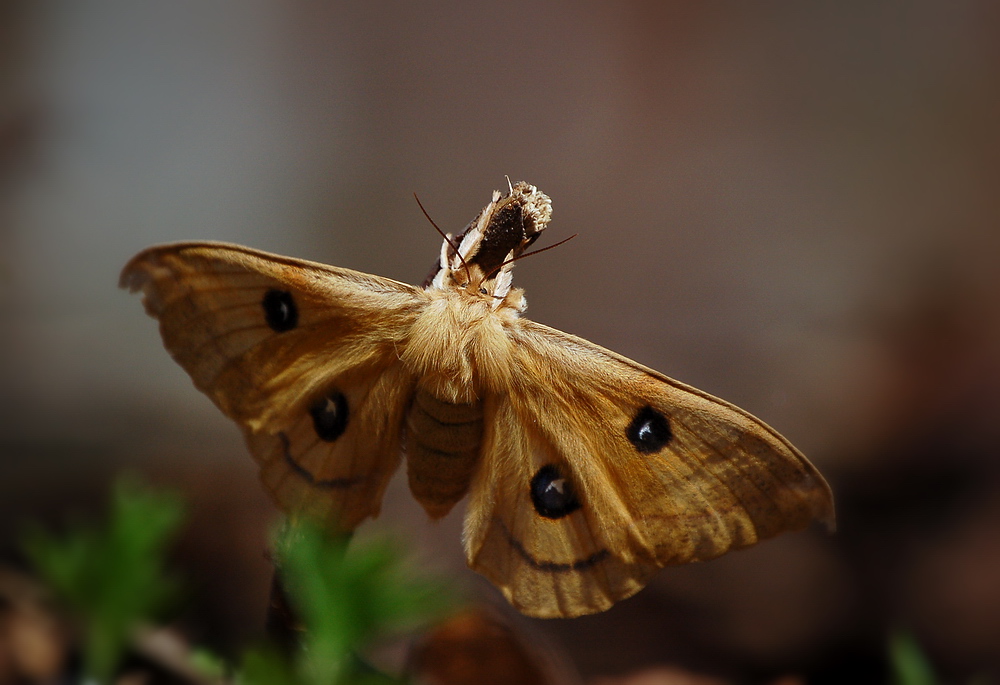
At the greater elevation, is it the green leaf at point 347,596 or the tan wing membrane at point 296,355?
the tan wing membrane at point 296,355

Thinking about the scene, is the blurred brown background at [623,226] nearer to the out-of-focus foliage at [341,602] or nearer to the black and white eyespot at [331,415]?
the black and white eyespot at [331,415]

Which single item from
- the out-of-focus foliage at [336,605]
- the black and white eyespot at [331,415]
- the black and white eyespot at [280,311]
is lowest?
the out-of-focus foliage at [336,605]

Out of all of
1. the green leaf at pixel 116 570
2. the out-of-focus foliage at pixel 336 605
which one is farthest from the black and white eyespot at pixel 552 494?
the green leaf at pixel 116 570

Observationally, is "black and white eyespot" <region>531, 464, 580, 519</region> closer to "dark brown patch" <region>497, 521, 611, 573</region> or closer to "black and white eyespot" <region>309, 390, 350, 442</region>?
"dark brown patch" <region>497, 521, 611, 573</region>

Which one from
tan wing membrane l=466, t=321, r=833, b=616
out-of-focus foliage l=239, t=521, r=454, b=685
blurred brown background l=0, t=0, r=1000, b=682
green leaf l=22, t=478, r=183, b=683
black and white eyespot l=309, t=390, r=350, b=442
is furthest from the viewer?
blurred brown background l=0, t=0, r=1000, b=682

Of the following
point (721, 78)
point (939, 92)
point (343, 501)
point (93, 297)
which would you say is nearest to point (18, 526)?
point (93, 297)

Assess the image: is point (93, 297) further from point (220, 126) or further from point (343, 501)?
point (343, 501)

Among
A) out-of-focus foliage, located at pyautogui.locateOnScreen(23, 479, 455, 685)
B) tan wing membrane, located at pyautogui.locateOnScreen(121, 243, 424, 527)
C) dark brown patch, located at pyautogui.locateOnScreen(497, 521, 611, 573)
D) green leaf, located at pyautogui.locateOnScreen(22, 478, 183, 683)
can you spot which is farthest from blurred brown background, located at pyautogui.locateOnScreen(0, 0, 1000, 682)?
out-of-focus foliage, located at pyautogui.locateOnScreen(23, 479, 455, 685)

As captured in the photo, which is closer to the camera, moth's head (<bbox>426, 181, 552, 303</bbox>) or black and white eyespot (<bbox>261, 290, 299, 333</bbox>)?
moth's head (<bbox>426, 181, 552, 303</bbox>)
